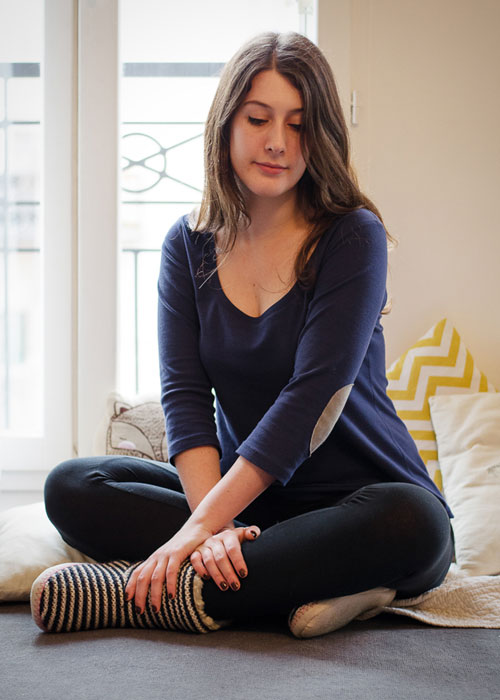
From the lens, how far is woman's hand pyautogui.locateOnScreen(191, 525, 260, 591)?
118 cm

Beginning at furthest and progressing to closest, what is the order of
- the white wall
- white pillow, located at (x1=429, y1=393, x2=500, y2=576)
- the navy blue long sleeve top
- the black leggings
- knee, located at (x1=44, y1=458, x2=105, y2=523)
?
the white wall
white pillow, located at (x1=429, y1=393, x2=500, y2=576)
knee, located at (x1=44, y1=458, x2=105, y2=523)
the navy blue long sleeve top
the black leggings

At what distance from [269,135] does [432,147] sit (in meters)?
0.91

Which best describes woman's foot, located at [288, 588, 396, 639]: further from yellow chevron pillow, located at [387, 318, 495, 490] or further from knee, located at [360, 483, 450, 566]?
yellow chevron pillow, located at [387, 318, 495, 490]

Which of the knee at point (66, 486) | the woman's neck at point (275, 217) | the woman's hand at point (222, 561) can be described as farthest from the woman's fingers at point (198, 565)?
the woman's neck at point (275, 217)

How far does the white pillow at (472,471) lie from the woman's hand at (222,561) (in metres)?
0.67

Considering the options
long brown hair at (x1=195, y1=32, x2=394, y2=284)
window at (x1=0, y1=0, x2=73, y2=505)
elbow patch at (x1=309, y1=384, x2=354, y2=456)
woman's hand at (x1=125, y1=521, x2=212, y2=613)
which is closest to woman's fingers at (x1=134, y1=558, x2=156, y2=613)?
woman's hand at (x1=125, y1=521, x2=212, y2=613)

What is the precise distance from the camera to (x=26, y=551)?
4.94ft

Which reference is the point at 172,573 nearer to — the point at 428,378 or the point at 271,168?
the point at 271,168

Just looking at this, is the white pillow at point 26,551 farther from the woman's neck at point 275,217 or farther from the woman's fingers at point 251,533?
the woman's neck at point 275,217

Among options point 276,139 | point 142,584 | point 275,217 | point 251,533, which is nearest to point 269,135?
point 276,139

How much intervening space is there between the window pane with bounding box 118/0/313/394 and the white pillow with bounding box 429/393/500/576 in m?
0.84

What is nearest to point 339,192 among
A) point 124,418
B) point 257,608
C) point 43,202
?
point 257,608

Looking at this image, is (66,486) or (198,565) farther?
(66,486)

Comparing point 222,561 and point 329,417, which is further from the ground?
point 329,417
